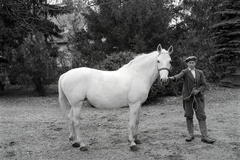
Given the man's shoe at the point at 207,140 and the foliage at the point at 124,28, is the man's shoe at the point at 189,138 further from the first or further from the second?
the foliage at the point at 124,28

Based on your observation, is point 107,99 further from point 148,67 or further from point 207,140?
point 207,140

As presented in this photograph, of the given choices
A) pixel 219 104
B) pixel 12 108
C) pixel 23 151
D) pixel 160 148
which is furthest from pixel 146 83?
pixel 12 108

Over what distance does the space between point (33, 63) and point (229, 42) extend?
967 centimetres

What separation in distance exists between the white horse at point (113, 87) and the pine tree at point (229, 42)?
7.67m

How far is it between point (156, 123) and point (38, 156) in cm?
345

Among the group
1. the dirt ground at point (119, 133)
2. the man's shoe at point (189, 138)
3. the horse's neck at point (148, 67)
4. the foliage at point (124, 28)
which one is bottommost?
the dirt ground at point (119, 133)

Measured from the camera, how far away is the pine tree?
10.7 metres

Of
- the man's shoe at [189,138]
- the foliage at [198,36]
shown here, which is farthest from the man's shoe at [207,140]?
the foliage at [198,36]

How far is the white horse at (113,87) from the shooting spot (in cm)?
448

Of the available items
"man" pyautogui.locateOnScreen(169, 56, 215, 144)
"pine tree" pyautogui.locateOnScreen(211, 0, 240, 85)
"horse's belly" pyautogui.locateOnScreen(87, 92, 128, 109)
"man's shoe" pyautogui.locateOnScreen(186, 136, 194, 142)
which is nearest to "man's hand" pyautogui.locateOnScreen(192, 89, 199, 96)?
"man" pyautogui.locateOnScreen(169, 56, 215, 144)

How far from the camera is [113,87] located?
4504 millimetres

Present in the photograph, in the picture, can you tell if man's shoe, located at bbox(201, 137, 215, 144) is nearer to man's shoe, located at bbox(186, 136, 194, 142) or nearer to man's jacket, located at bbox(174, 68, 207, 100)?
man's shoe, located at bbox(186, 136, 194, 142)

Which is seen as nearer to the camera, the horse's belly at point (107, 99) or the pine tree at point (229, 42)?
the horse's belly at point (107, 99)

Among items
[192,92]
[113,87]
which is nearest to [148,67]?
[113,87]
